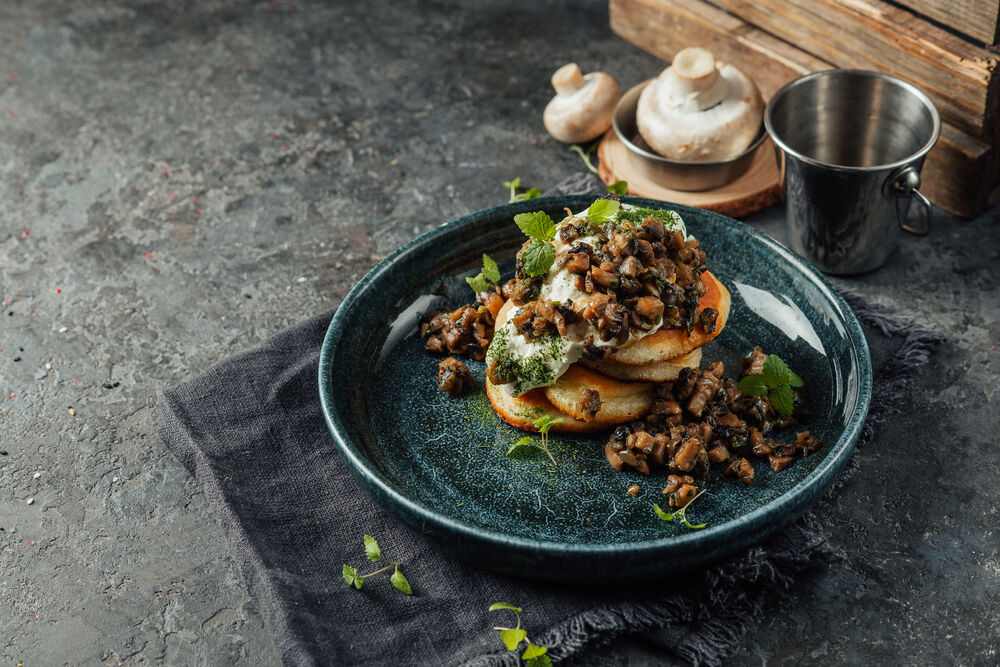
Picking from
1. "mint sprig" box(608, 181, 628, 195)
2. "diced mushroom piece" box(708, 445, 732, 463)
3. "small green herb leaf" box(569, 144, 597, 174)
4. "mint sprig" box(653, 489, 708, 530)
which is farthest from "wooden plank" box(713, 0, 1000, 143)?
"mint sprig" box(653, 489, 708, 530)

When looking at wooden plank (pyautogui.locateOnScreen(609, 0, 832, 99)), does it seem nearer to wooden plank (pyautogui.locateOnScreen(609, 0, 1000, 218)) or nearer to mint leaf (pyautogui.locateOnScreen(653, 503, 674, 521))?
wooden plank (pyautogui.locateOnScreen(609, 0, 1000, 218))

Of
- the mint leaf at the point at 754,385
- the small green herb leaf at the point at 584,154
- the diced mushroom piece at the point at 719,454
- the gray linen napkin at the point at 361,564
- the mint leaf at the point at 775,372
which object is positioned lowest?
the small green herb leaf at the point at 584,154

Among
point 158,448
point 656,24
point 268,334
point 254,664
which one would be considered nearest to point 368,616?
point 254,664

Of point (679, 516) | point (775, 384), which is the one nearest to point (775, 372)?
point (775, 384)

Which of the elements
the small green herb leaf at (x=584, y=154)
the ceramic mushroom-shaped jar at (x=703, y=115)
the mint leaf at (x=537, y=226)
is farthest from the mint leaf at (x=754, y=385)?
the small green herb leaf at (x=584, y=154)

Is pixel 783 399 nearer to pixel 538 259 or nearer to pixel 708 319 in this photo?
pixel 708 319

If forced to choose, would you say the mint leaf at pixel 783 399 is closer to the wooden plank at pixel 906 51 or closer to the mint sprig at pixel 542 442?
the mint sprig at pixel 542 442

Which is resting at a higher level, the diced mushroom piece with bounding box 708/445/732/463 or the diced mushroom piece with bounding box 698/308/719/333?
the diced mushroom piece with bounding box 698/308/719/333
